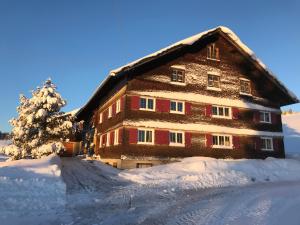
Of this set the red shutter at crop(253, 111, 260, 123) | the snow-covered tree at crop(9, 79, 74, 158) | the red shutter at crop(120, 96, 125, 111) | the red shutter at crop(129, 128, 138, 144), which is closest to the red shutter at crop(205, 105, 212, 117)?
the red shutter at crop(253, 111, 260, 123)

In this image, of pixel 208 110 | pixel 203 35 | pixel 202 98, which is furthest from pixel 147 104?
pixel 203 35

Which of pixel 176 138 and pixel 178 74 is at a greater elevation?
pixel 178 74

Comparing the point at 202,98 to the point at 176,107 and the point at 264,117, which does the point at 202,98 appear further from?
the point at 264,117

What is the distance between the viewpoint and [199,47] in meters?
28.7

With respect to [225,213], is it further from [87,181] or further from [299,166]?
[299,166]

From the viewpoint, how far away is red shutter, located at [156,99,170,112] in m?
25.4

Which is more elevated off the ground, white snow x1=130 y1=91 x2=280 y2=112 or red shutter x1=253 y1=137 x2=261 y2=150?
white snow x1=130 y1=91 x2=280 y2=112

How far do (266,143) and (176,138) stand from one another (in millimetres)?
10731

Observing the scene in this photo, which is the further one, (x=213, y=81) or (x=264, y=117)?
(x=264, y=117)

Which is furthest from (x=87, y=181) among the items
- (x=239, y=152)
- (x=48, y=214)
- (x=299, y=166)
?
(x=299, y=166)

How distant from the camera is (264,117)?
30969mm

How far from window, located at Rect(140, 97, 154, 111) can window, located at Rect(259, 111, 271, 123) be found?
12.4m

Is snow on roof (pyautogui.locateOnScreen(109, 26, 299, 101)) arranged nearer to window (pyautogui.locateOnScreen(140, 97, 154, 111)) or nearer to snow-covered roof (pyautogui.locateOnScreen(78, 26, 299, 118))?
snow-covered roof (pyautogui.locateOnScreen(78, 26, 299, 118))

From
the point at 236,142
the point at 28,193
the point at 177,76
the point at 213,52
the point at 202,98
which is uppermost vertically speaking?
the point at 213,52
